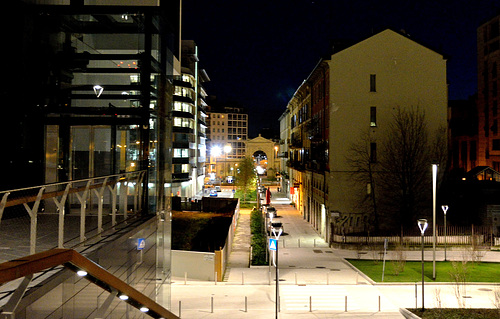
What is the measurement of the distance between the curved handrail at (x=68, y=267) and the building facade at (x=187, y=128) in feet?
168

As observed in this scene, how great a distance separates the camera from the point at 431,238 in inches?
1189

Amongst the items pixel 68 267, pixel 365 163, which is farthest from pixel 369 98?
pixel 68 267

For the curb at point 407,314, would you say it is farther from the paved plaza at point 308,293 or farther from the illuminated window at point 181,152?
the illuminated window at point 181,152

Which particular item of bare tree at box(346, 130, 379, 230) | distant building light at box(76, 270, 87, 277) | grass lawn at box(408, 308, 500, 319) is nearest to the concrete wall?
bare tree at box(346, 130, 379, 230)

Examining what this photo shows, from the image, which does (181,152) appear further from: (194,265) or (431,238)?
(194,265)

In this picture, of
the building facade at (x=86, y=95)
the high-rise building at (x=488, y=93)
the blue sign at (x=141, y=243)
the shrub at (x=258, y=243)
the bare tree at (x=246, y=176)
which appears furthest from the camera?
the bare tree at (x=246, y=176)

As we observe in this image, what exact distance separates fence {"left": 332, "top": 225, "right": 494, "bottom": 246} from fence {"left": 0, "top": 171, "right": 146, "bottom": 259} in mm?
23130

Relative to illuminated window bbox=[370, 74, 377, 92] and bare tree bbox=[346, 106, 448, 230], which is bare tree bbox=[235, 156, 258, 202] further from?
illuminated window bbox=[370, 74, 377, 92]

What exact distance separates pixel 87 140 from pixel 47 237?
3527 mm

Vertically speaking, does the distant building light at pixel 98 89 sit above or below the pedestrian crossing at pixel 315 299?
above

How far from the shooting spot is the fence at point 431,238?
29.5m

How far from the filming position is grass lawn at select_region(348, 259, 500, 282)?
Result: 21766 millimetres

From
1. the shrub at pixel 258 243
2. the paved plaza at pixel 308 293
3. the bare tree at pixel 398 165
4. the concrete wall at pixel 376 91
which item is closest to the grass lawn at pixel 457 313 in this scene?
the paved plaza at pixel 308 293

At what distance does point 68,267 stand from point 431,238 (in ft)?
101
